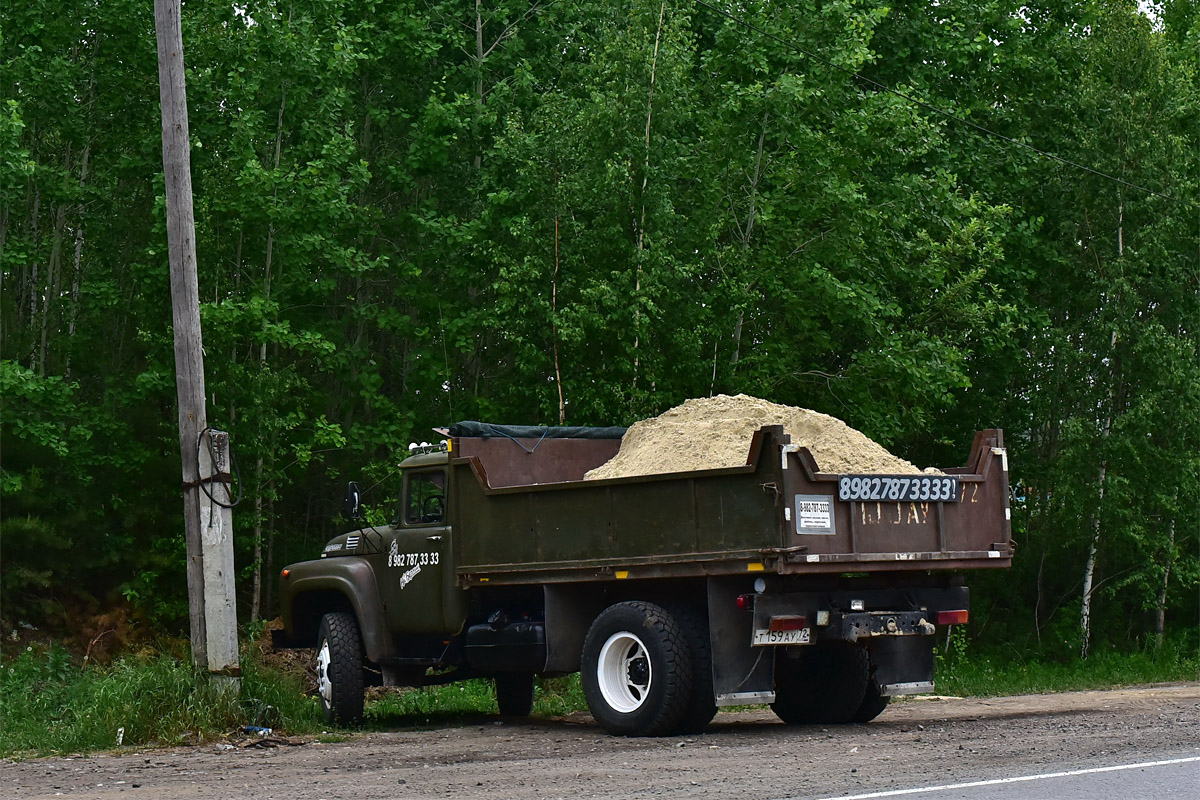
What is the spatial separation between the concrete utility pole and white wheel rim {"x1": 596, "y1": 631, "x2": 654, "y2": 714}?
332 cm

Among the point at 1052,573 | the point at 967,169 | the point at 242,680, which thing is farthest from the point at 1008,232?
the point at 242,680

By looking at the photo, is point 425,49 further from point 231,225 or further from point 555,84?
point 231,225

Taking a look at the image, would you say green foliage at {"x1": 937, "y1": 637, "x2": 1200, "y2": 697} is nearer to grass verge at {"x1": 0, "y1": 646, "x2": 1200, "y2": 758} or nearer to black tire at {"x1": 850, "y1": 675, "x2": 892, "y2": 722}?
grass verge at {"x1": 0, "y1": 646, "x2": 1200, "y2": 758}

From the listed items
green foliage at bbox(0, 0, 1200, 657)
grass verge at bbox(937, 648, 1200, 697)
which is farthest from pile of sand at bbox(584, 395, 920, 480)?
grass verge at bbox(937, 648, 1200, 697)

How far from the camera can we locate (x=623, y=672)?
12.0m

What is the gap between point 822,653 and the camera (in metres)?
13.1

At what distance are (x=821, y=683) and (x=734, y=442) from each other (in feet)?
8.11

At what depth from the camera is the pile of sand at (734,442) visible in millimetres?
12133

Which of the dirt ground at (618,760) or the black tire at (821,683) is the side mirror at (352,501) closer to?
the dirt ground at (618,760)

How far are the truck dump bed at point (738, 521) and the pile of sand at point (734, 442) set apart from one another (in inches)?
16.4

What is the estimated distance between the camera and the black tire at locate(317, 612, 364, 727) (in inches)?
548

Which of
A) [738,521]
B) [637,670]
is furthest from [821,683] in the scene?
[738,521]

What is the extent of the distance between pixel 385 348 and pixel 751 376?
30.4 ft

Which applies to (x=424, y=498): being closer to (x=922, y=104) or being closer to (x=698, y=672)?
(x=698, y=672)
